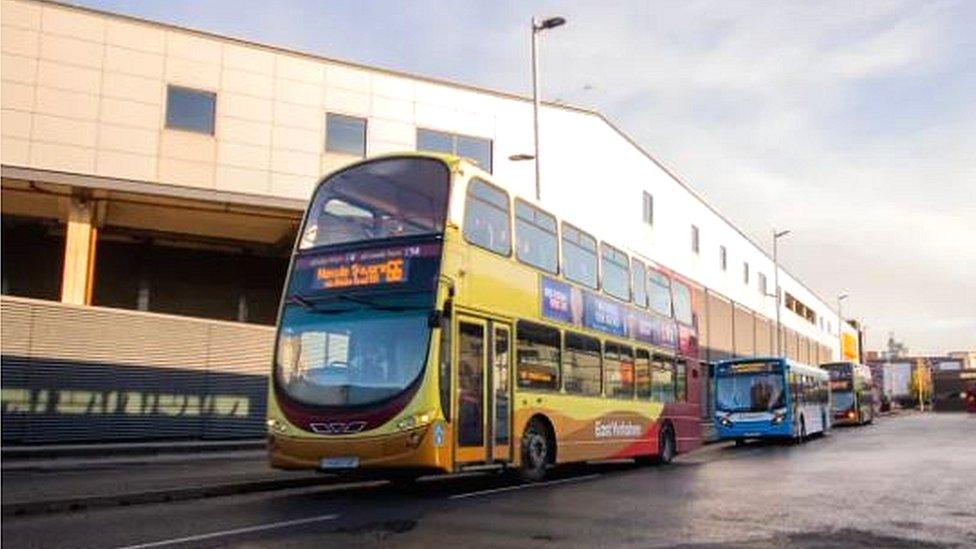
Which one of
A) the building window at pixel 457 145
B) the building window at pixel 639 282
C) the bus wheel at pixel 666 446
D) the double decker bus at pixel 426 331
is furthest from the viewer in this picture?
the building window at pixel 457 145

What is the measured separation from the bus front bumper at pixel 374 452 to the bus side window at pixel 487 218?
9.94ft

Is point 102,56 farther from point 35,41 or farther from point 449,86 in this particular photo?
point 449,86

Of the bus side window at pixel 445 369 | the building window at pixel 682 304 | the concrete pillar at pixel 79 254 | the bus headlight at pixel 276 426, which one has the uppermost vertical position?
the concrete pillar at pixel 79 254

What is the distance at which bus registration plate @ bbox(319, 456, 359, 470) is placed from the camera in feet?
40.7

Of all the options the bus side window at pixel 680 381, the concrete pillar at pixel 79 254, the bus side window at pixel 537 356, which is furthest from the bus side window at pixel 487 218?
the concrete pillar at pixel 79 254

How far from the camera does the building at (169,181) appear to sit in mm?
23047

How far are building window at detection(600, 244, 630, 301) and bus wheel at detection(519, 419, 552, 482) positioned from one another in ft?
12.8

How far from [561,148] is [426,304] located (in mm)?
24185

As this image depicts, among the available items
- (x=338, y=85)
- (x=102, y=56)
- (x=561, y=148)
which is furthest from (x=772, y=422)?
(x=102, y=56)

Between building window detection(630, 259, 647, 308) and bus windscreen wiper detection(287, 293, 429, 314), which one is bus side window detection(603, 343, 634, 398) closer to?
building window detection(630, 259, 647, 308)

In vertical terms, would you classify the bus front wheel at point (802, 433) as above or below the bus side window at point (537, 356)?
below

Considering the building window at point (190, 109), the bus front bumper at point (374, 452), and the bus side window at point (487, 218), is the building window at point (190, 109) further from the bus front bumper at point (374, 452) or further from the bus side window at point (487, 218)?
the bus front bumper at point (374, 452)

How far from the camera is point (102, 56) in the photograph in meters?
25.2

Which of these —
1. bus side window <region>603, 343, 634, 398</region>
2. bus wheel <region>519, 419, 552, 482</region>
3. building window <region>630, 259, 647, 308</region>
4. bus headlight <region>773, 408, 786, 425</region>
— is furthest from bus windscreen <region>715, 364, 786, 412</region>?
bus wheel <region>519, 419, 552, 482</region>
